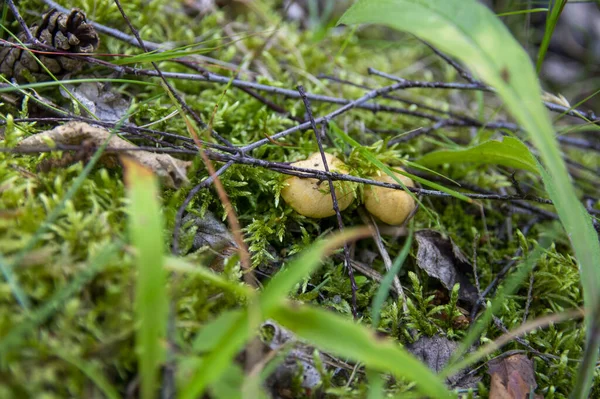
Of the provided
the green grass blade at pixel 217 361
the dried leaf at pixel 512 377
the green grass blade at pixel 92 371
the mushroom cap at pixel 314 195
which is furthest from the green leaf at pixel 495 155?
the green grass blade at pixel 92 371

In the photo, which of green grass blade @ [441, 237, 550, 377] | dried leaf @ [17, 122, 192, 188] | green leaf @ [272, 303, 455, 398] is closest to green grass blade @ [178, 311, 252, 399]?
green leaf @ [272, 303, 455, 398]

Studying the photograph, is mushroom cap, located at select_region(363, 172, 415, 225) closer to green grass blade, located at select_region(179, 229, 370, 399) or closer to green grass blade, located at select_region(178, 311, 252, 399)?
green grass blade, located at select_region(179, 229, 370, 399)

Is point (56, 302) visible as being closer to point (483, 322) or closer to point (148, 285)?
point (148, 285)

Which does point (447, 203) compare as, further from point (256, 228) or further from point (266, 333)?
point (266, 333)

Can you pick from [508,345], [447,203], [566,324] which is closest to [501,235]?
[447,203]

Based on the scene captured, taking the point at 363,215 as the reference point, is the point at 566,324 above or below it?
below

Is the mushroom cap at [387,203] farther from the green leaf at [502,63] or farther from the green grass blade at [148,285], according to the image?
the green grass blade at [148,285]
